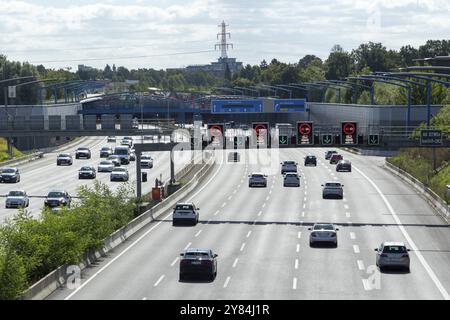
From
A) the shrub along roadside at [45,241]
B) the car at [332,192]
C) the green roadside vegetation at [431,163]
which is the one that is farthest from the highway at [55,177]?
the green roadside vegetation at [431,163]

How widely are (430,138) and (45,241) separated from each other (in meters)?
37.1

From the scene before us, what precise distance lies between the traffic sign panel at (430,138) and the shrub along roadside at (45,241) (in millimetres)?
26229

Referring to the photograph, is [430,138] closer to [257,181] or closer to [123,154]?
[257,181]

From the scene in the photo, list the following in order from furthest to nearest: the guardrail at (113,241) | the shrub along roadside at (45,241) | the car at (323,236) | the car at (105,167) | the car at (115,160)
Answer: the car at (115,160) < the car at (105,167) < the car at (323,236) < the guardrail at (113,241) < the shrub along roadside at (45,241)

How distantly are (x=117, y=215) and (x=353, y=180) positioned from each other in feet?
141

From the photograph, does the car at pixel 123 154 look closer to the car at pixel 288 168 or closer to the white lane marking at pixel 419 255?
the car at pixel 288 168

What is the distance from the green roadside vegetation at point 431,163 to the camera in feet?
293

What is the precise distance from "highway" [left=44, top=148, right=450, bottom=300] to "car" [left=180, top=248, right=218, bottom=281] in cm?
49

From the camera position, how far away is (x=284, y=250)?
55969mm

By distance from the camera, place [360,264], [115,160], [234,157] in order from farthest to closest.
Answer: [234,157]
[115,160]
[360,264]

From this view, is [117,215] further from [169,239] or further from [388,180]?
[388,180]

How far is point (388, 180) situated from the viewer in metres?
100

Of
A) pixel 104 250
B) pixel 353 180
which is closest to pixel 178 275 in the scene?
pixel 104 250

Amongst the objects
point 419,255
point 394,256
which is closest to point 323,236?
point 419,255
